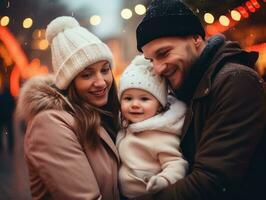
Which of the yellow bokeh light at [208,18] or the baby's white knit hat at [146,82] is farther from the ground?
the baby's white knit hat at [146,82]

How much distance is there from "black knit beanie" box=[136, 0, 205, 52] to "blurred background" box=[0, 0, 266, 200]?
4408 mm

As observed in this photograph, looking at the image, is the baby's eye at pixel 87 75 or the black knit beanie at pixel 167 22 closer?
the black knit beanie at pixel 167 22

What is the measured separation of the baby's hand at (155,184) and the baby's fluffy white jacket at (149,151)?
0.39 feet

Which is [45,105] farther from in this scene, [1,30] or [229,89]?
[1,30]

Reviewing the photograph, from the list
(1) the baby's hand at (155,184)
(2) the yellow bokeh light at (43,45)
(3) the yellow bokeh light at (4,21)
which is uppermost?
(3) the yellow bokeh light at (4,21)

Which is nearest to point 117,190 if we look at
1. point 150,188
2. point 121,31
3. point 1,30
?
point 150,188

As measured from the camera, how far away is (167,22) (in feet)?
10.5

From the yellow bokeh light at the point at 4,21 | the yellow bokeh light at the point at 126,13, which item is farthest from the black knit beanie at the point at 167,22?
the yellow bokeh light at the point at 4,21

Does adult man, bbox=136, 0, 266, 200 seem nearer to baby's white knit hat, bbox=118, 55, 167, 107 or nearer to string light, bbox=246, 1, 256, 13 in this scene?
baby's white knit hat, bbox=118, 55, 167, 107

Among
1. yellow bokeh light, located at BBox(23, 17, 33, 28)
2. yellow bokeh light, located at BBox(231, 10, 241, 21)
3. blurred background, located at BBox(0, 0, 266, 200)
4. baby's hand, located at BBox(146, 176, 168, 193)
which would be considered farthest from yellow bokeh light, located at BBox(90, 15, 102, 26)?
baby's hand, located at BBox(146, 176, 168, 193)

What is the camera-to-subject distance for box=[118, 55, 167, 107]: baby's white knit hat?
11.2ft

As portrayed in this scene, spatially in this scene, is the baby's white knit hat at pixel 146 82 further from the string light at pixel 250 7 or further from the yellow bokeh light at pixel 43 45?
the yellow bokeh light at pixel 43 45

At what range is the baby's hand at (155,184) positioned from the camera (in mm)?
2964

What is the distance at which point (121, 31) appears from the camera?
877 cm
